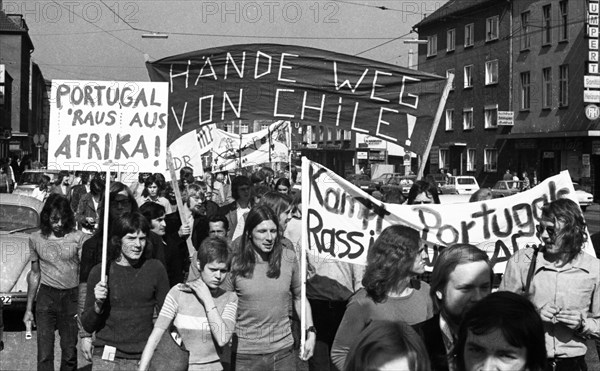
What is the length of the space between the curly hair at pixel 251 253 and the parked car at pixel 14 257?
17.6ft

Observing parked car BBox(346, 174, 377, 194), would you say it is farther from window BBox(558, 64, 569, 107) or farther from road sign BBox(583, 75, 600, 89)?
road sign BBox(583, 75, 600, 89)

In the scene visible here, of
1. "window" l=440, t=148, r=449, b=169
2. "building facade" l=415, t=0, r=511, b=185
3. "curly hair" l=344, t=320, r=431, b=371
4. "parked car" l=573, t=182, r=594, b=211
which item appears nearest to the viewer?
"curly hair" l=344, t=320, r=431, b=371

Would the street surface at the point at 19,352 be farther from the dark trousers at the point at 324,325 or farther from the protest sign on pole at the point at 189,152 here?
the protest sign on pole at the point at 189,152

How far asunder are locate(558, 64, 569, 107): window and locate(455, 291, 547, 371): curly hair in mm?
42903

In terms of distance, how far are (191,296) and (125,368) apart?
706 mm

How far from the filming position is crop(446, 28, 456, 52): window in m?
55.0

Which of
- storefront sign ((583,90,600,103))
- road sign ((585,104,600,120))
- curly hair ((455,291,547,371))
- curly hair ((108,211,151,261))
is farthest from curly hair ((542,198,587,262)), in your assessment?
road sign ((585,104,600,120))

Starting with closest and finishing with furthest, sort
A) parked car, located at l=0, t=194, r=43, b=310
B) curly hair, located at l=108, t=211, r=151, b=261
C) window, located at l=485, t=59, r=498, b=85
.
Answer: curly hair, located at l=108, t=211, r=151, b=261 < parked car, located at l=0, t=194, r=43, b=310 < window, located at l=485, t=59, r=498, b=85

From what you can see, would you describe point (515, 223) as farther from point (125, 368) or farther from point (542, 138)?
point (542, 138)

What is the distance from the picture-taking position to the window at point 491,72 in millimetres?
50531

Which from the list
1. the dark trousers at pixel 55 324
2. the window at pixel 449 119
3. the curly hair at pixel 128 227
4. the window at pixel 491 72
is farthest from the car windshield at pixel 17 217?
the window at pixel 449 119

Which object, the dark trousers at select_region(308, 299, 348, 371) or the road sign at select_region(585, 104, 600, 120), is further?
the road sign at select_region(585, 104, 600, 120)

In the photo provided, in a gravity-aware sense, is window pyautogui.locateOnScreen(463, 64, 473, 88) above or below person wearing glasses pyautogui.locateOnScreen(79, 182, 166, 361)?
above

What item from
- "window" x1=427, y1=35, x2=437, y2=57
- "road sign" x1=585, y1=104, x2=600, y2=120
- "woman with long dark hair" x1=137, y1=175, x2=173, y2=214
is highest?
"window" x1=427, y1=35, x2=437, y2=57
